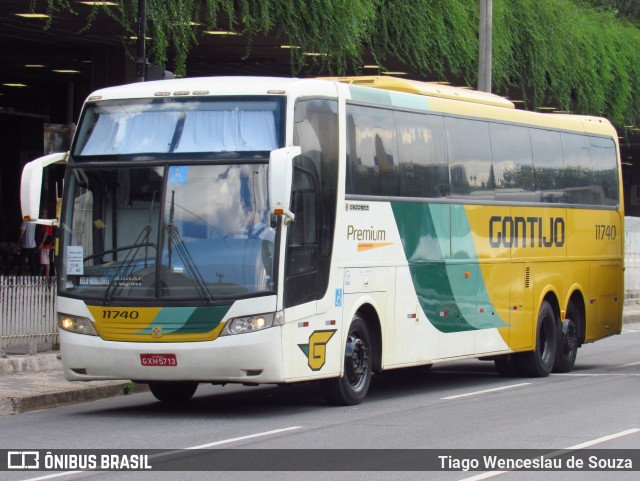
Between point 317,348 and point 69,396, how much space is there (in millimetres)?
3265

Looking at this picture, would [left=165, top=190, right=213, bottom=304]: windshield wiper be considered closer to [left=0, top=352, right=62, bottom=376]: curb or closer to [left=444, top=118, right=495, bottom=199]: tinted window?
[left=0, top=352, right=62, bottom=376]: curb

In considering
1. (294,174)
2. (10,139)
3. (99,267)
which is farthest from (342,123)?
(10,139)

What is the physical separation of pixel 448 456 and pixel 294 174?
13.0 ft

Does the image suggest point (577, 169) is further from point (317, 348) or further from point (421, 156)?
point (317, 348)

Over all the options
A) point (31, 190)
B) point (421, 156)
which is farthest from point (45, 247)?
point (31, 190)

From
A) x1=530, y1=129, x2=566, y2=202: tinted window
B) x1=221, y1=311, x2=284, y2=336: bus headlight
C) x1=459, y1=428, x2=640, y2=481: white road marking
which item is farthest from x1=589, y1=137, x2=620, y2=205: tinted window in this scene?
x1=221, y1=311, x2=284, y2=336: bus headlight

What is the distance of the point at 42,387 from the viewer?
15.1 metres

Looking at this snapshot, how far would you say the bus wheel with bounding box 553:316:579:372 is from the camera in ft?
62.8

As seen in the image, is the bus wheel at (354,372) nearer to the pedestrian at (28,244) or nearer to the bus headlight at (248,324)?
the bus headlight at (248,324)

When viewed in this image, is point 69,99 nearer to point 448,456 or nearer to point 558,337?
point 558,337

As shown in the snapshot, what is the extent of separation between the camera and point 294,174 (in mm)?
13125

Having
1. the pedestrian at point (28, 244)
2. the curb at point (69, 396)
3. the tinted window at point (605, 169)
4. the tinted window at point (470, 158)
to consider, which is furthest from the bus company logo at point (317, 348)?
the pedestrian at point (28, 244)

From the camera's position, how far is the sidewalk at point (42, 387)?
14.0 metres

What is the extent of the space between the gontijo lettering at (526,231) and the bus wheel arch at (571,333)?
3.93 ft
